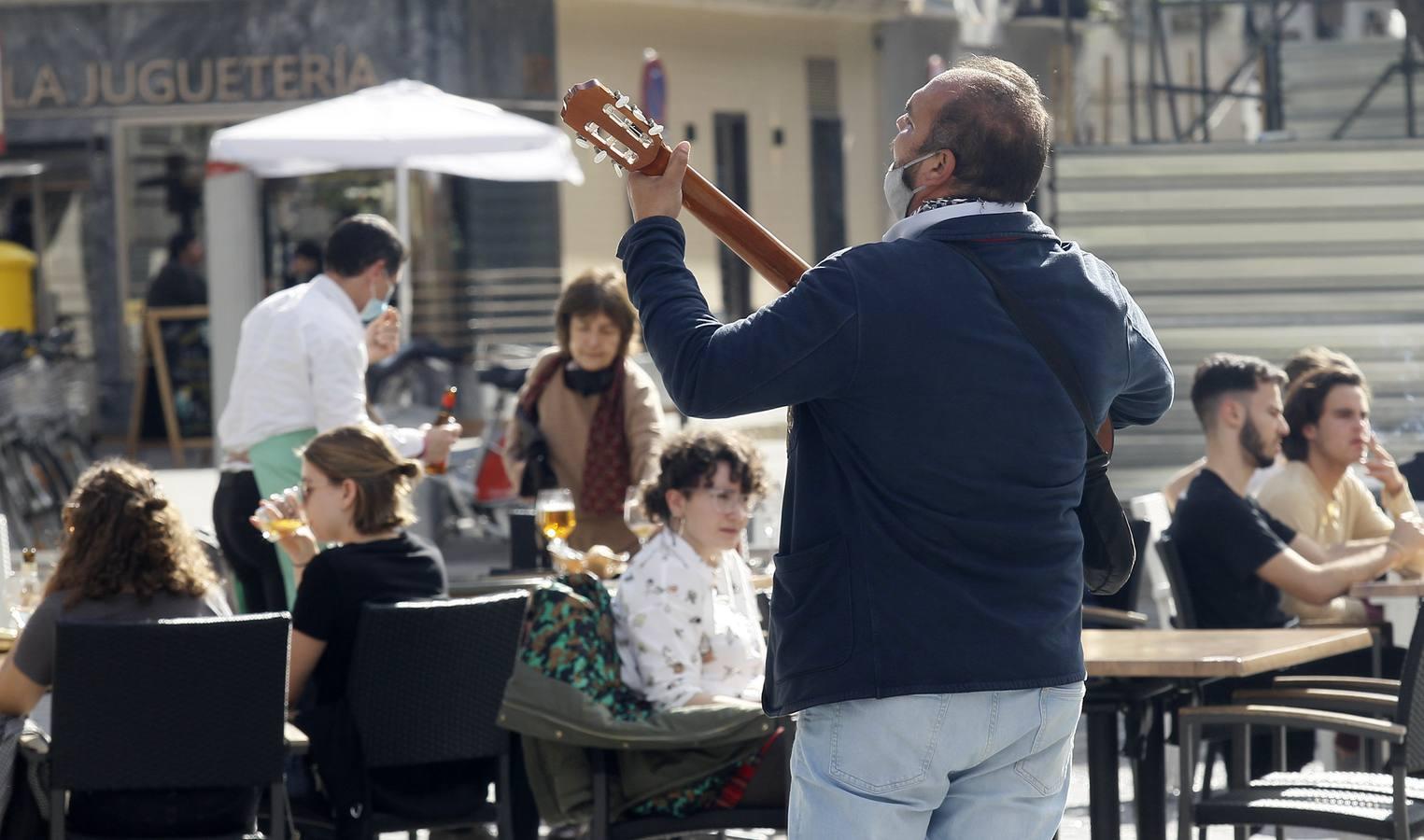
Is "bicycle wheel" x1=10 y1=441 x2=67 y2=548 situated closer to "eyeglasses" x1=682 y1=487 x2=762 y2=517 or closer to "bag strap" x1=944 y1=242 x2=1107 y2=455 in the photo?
"eyeglasses" x1=682 y1=487 x2=762 y2=517

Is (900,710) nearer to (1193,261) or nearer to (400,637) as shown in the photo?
(400,637)

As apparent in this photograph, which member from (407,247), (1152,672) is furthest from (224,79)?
(1152,672)

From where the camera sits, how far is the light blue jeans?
293cm

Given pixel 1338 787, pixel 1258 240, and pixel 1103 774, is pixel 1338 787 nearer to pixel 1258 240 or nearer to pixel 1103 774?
pixel 1103 774

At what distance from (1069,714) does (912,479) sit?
1.44 feet

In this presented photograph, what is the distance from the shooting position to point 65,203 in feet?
58.1

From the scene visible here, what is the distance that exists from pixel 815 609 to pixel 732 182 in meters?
19.1

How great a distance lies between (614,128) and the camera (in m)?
3.06

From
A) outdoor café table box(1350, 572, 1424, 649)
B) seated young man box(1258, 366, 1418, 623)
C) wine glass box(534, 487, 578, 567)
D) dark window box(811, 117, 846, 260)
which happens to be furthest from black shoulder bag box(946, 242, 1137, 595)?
dark window box(811, 117, 846, 260)

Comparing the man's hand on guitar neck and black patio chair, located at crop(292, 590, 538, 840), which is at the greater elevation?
the man's hand on guitar neck

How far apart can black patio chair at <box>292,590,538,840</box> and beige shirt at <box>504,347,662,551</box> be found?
69.5 inches

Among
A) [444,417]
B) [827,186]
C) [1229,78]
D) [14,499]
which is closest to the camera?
[444,417]

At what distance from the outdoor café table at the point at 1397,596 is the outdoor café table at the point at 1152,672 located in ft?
1.45

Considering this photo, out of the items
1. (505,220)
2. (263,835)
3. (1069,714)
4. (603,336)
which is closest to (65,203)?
(505,220)
